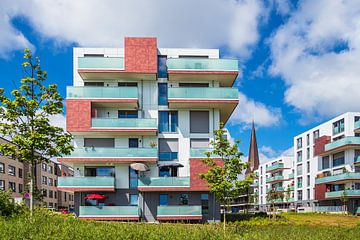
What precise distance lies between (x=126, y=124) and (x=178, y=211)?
840 centimetres


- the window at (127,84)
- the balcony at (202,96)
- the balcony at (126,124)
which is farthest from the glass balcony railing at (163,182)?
the window at (127,84)

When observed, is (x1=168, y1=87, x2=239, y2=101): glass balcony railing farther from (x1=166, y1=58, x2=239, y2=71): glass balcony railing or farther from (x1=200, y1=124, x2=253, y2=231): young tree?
(x1=200, y1=124, x2=253, y2=231): young tree

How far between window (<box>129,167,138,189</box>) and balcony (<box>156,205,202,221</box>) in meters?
3.64

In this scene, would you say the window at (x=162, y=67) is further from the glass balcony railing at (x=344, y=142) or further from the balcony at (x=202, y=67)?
the glass balcony railing at (x=344, y=142)

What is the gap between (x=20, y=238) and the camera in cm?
1074

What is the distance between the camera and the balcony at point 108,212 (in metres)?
28.3

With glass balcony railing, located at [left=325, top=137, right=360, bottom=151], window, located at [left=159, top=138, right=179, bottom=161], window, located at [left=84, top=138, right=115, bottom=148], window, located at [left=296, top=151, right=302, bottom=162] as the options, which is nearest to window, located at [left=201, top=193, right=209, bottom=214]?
window, located at [left=159, top=138, right=179, bottom=161]

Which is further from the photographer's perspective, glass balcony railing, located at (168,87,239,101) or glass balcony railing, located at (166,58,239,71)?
glass balcony railing, located at (166,58,239,71)

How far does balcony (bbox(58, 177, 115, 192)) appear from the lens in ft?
96.0

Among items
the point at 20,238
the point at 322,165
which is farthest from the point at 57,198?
the point at 20,238

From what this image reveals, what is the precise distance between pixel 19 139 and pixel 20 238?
17.8ft

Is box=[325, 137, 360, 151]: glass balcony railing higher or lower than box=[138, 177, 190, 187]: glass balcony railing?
higher

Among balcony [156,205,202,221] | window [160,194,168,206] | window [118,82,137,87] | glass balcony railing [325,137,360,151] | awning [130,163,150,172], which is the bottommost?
balcony [156,205,202,221]

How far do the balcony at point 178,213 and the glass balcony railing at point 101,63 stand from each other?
12494 mm
